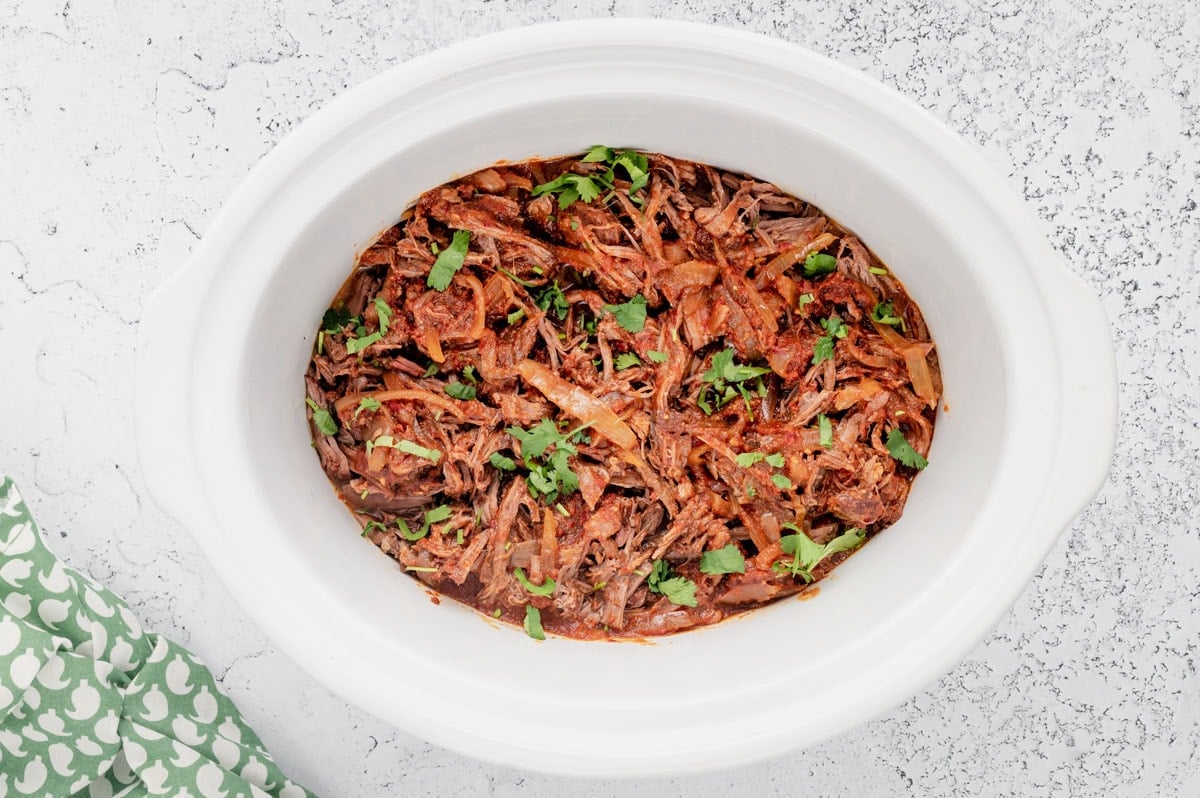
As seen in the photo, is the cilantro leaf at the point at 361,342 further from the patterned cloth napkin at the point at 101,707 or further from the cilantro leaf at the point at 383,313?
the patterned cloth napkin at the point at 101,707

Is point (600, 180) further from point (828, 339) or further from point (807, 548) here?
point (807, 548)

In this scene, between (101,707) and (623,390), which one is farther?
(101,707)

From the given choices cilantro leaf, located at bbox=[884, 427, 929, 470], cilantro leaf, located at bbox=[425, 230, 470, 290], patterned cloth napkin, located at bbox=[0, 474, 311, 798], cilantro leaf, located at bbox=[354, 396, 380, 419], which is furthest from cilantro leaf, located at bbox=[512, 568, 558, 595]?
patterned cloth napkin, located at bbox=[0, 474, 311, 798]

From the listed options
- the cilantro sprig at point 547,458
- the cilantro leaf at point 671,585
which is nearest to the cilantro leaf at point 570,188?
the cilantro sprig at point 547,458

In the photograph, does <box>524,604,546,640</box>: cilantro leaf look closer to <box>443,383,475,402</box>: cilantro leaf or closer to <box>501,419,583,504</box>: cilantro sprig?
<box>501,419,583,504</box>: cilantro sprig

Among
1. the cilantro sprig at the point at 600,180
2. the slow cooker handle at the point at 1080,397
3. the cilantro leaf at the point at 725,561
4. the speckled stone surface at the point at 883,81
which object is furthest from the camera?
the speckled stone surface at the point at 883,81

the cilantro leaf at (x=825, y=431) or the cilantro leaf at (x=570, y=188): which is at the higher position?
→ the cilantro leaf at (x=570, y=188)

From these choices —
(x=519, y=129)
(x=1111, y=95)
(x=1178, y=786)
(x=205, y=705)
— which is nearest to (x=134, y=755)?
(x=205, y=705)

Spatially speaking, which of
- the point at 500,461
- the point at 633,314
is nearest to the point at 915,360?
the point at 633,314
